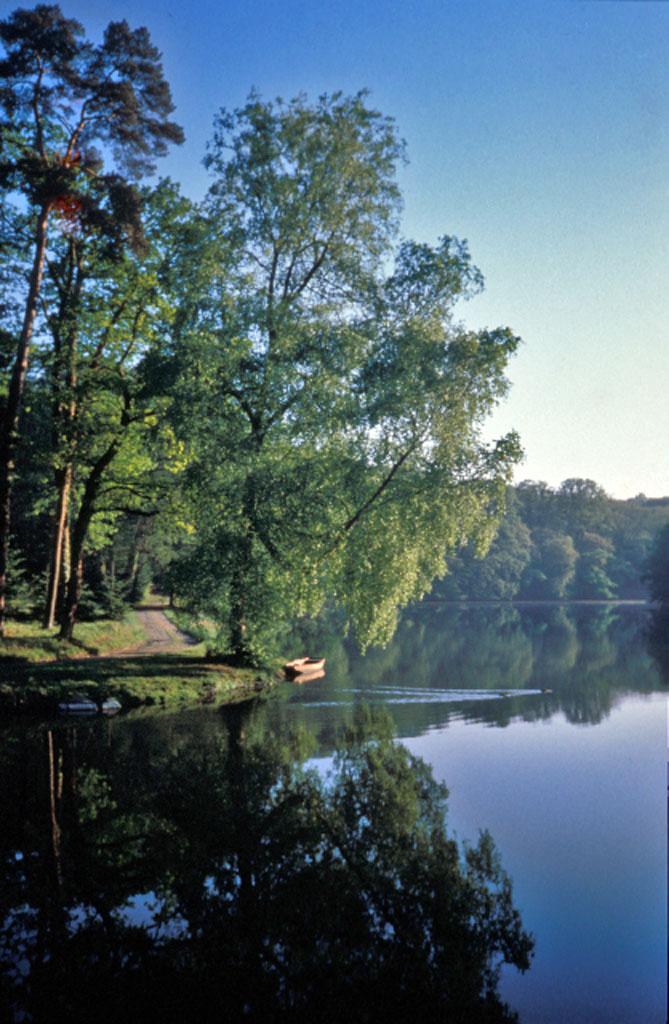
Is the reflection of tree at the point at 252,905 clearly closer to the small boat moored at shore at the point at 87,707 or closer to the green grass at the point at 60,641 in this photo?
the small boat moored at shore at the point at 87,707

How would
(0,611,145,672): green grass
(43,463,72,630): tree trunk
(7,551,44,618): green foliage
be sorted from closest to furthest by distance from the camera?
(0,611,145,672): green grass → (43,463,72,630): tree trunk → (7,551,44,618): green foliage

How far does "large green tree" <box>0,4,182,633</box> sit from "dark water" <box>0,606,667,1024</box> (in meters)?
9.82

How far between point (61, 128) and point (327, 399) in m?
11.9

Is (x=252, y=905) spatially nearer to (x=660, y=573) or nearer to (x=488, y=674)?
(x=488, y=674)

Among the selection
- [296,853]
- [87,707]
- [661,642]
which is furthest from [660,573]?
[296,853]

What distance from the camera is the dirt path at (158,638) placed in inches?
1140

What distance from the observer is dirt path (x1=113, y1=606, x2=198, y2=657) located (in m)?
29.0

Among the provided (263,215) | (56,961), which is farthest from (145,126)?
(56,961)

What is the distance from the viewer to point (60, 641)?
2436cm

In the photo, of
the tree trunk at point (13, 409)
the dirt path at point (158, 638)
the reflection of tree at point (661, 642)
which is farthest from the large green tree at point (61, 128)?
the reflection of tree at point (661, 642)

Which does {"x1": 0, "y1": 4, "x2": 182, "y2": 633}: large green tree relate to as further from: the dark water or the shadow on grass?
the dark water

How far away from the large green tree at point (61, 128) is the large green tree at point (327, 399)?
265 cm

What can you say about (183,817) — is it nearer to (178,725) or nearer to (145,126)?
(178,725)

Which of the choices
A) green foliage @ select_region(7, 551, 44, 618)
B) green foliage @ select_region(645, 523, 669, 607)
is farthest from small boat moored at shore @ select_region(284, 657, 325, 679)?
green foliage @ select_region(645, 523, 669, 607)
